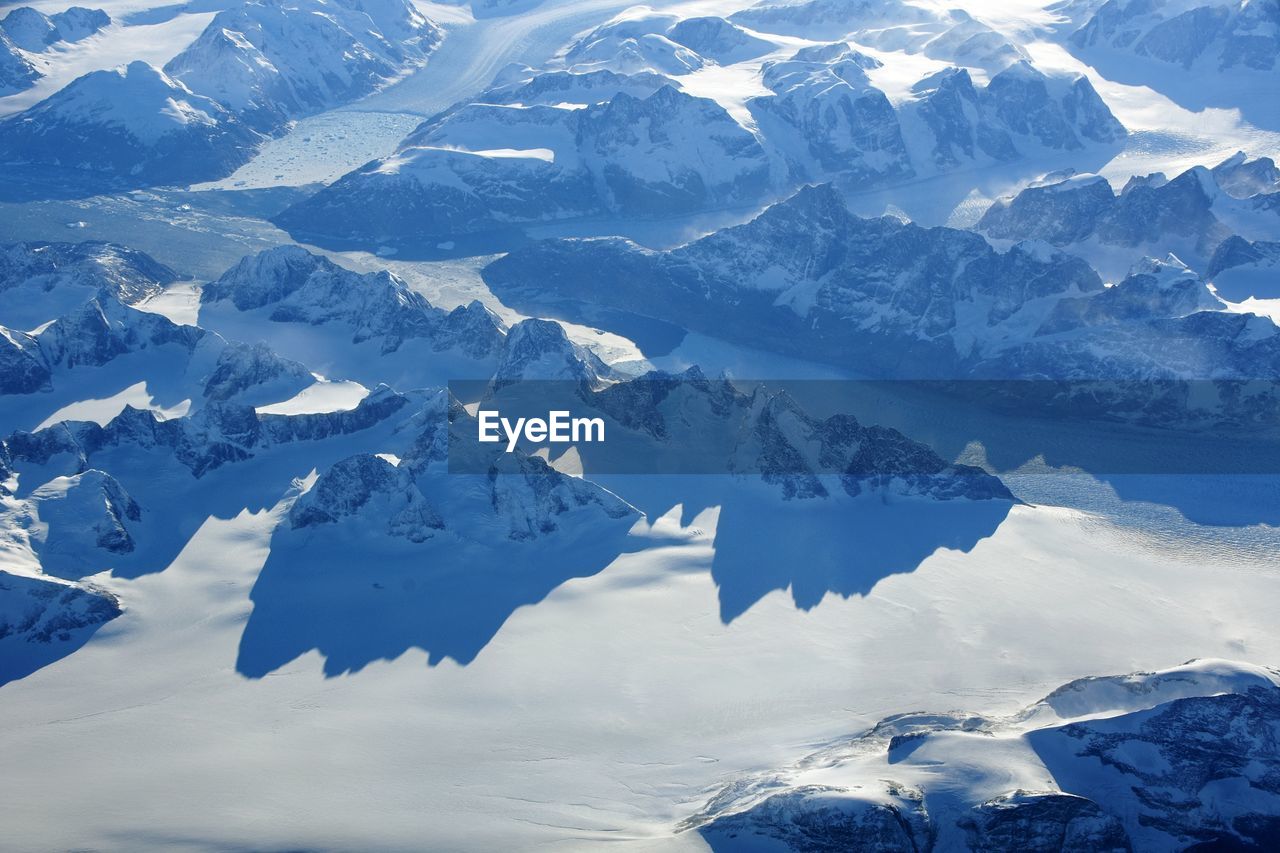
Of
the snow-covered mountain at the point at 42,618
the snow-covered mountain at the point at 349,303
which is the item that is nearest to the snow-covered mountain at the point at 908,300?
the snow-covered mountain at the point at 349,303

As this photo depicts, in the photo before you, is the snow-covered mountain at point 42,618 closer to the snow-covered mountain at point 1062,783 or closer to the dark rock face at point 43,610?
the dark rock face at point 43,610

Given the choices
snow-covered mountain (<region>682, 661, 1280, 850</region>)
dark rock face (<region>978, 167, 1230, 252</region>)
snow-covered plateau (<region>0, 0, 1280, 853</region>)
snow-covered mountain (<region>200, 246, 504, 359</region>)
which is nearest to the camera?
snow-covered mountain (<region>682, 661, 1280, 850</region>)

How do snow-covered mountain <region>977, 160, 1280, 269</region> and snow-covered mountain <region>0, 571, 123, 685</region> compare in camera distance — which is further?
snow-covered mountain <region>977, 160, 1280, 269</region>

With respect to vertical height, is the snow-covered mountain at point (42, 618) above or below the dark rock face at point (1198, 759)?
below

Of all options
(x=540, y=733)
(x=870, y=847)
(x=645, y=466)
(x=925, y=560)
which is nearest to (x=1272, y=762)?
(x=870, y=847)

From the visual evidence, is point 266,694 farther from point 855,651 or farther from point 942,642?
point 942,642

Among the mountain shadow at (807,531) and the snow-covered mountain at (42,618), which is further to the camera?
the mountain shadow at (807,531)

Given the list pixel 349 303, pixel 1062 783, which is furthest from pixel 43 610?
pixel 1062 783

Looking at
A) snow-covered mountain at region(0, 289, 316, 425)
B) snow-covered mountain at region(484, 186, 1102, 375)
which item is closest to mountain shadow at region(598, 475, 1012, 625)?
snow-covered mountain at region(0, 289, 316, 425)

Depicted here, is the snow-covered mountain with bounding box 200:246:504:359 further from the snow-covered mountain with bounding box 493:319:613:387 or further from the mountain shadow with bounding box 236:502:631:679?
the mountain shadow with bounding box 236:502:631:679
